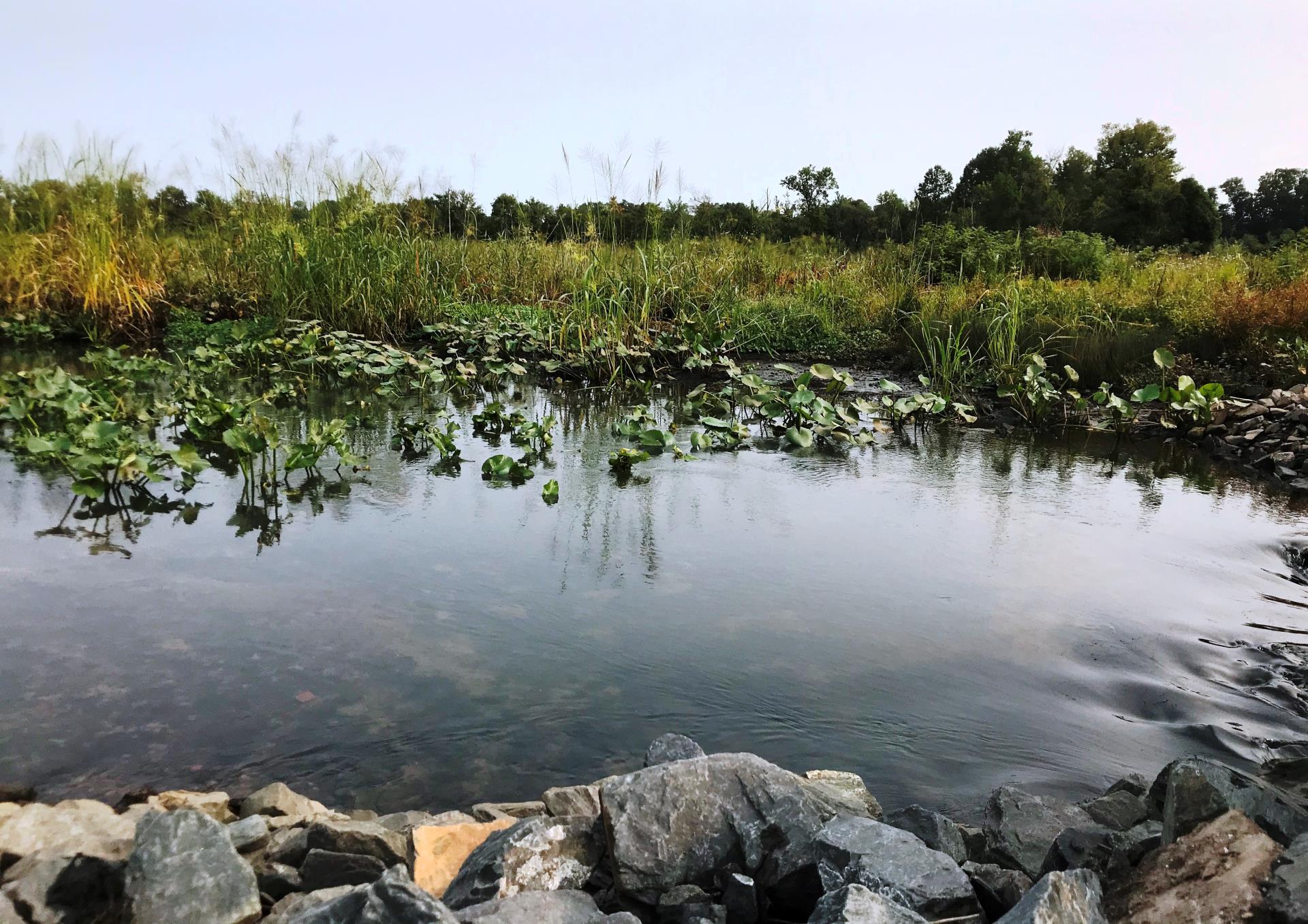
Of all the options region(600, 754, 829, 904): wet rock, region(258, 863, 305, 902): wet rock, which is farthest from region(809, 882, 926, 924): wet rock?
region(258, 863, 305, 902): wet rock

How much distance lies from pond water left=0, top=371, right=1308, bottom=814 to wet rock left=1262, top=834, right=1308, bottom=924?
2.39 ft

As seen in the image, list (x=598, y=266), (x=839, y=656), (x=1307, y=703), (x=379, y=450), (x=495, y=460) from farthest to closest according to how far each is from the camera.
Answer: (x=598, y=266) → (x=379, y=450) → (x=495, y=460) → (x=839, y=656) → (x=1307, y=703)

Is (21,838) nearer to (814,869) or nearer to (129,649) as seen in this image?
(129,649)

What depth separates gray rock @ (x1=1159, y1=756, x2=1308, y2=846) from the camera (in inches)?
61.6

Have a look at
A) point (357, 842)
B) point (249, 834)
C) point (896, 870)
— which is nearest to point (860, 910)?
point (896, 870)

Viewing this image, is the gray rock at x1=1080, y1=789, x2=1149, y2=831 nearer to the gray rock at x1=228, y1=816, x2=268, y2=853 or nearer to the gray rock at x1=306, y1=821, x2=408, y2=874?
the gray rock at x1=306, y1=821, x2=408, y2=874

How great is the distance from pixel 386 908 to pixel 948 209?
23.3 meters

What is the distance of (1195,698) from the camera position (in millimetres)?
2555

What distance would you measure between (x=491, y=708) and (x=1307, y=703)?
2369 mm

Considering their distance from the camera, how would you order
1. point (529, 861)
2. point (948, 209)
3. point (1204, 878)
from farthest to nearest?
point (948, 209) → point (529, 861) → point (1204, 878)

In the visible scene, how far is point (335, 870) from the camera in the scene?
1.61 meters

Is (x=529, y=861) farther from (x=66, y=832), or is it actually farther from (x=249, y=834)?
(x=66, y=832)

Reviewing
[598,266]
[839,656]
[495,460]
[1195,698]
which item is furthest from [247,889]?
[598,266]

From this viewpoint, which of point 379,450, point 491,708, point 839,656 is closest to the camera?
point 491,708
